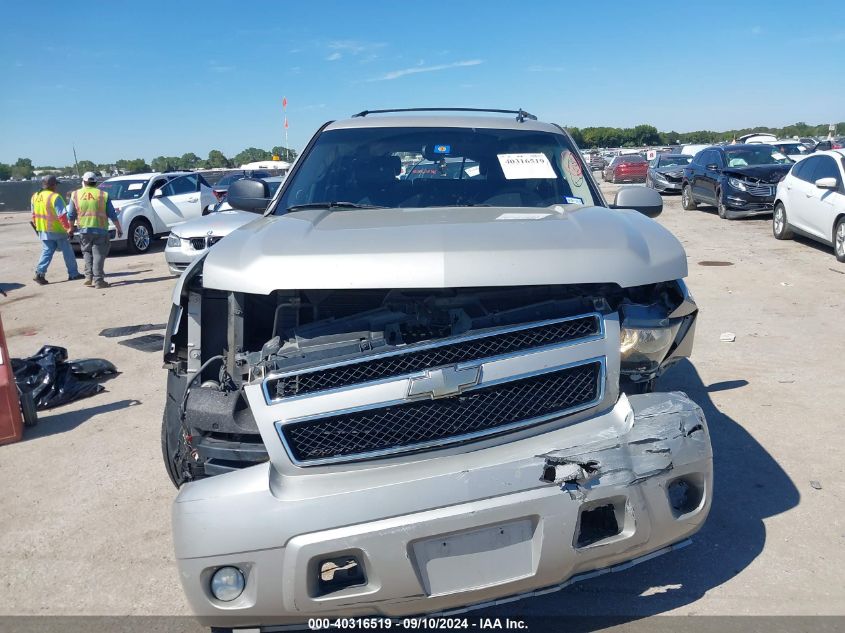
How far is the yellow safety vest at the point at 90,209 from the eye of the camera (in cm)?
1149

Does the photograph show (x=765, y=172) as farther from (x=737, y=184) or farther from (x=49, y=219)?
(x=49, y=219)

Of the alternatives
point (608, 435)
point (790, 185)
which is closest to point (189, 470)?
point (608, 435)

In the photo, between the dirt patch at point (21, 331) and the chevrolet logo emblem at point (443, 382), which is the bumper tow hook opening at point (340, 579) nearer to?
the chevrolet logo emblem at point (443, 382)

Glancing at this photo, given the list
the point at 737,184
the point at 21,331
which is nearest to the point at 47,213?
the point at 21,331

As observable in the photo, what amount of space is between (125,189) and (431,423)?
53.5 ft

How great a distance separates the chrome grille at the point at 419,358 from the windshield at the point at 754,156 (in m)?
16.1

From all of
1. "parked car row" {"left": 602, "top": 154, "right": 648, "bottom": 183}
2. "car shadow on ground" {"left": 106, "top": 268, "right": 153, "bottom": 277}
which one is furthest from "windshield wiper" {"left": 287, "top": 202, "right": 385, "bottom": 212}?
"parked car row" {"left": 602, "top": 154, "right": 648, "bottom": 183}

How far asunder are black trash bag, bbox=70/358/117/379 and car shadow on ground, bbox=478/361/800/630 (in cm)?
480

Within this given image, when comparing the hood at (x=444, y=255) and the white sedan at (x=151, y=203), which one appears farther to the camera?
the white sedan at (x=151, y=203)

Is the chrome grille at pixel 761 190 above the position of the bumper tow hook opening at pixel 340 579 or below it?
above

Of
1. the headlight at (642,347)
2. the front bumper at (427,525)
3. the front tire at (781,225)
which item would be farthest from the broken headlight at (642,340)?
the front tire at (781,225)

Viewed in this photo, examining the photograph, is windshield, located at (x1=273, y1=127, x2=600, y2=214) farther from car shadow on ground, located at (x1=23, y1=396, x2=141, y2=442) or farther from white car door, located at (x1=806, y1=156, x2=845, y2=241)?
white car door, located at (x1=806, y1=156, x2=845, y2=241)

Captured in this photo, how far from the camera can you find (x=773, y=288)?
9297 millimetres

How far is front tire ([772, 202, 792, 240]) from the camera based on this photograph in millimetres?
12883
